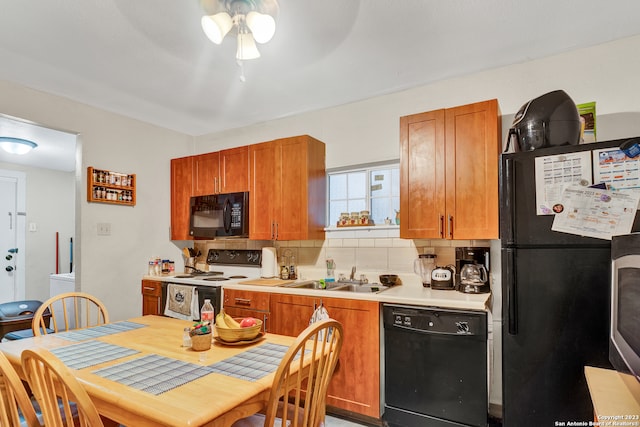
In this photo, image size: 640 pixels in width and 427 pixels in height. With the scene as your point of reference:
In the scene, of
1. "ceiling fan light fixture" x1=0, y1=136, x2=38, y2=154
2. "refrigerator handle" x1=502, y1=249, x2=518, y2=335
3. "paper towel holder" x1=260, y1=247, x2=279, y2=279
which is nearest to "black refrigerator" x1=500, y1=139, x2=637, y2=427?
"refrigerator handle" x1=502, y1=249, x2=518, y2=335

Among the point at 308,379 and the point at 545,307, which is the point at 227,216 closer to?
the point at 308,379

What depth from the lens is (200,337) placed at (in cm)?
160

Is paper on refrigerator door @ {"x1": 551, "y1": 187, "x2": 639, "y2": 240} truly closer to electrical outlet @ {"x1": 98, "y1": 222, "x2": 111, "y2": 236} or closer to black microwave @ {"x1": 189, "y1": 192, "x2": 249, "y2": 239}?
black microwave @ {"x1": 189, "y1": 192, "x2": 249, "y2": 239}

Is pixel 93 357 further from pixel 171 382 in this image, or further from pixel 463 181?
pixel 463 181

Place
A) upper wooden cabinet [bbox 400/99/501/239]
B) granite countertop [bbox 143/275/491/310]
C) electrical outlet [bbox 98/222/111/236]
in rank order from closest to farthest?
1. granite countertop [bbox 143/275/491/310]
2. upper wooden cabinet [bbox 400/99/501/239]
3. electrical outlet [bbox 98/222/111/236]

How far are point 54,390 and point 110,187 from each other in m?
2.70

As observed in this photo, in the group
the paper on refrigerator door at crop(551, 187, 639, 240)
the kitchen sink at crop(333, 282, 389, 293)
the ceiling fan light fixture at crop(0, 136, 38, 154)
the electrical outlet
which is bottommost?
the kitchen sink at crop(333, 282, 389, 293)

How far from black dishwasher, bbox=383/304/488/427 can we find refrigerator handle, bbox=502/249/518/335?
0.99ft

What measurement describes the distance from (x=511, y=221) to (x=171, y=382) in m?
1.62

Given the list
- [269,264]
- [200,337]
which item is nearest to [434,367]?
[200,337]

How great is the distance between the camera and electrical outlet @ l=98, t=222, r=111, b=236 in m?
3.35

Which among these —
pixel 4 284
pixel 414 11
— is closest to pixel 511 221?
pixel 414 11

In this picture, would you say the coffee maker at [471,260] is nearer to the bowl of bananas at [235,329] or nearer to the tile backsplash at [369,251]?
the tile backsplash at [369,251]

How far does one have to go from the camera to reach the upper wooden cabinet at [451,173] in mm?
2320
